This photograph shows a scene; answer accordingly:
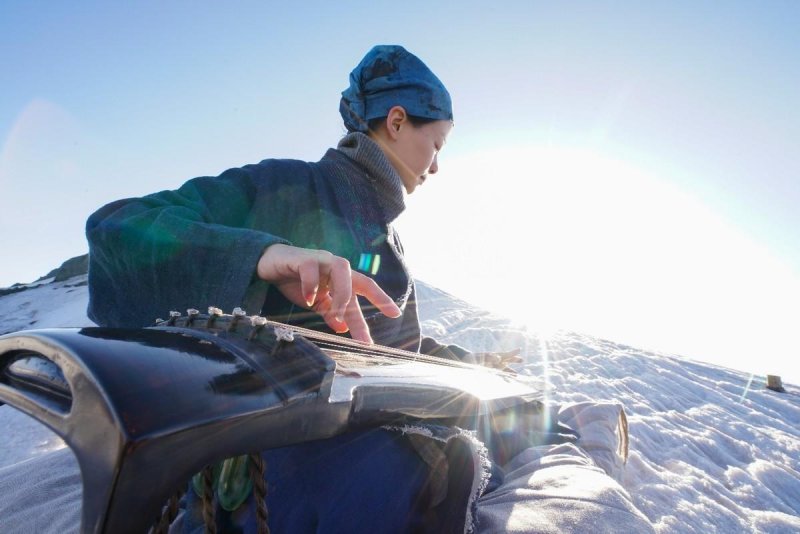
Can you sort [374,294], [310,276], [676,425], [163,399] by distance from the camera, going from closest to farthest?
[163,399]
[310,276]
[374,294]
[676,425]

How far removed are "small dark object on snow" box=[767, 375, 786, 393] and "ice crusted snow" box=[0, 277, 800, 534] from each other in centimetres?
10

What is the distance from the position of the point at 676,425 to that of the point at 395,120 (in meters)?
2.90

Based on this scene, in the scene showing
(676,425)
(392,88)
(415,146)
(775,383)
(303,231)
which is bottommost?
(676,425)

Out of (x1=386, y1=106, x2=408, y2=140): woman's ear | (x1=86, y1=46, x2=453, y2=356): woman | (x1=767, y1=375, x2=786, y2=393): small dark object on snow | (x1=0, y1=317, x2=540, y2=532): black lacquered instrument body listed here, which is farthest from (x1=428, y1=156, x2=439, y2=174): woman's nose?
(x1=767, y1=375, x2=786, y2=393): small dark object on snow

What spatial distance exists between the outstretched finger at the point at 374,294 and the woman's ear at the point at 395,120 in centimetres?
110

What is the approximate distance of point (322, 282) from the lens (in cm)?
79

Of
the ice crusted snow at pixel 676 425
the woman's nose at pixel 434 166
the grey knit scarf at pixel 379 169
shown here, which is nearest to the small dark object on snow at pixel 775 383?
the ice crusted snow at pixel 676 425

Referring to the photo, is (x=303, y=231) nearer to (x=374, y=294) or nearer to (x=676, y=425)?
(x=374, y=294)

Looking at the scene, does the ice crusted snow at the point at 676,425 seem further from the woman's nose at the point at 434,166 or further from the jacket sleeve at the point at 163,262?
the jacket sleeve at the point at 163,262

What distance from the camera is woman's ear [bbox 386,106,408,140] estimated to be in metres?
1.75

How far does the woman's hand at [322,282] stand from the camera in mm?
732

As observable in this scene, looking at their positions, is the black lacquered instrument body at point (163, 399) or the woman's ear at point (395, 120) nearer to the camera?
the black lacquered instrument body at point (163, 399)

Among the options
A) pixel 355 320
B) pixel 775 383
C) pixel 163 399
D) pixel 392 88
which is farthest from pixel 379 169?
pixel 775 383

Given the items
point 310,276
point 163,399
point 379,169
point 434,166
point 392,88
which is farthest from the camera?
point 434,166
